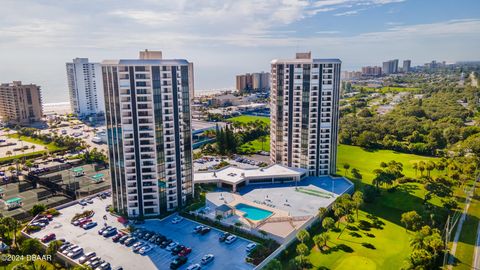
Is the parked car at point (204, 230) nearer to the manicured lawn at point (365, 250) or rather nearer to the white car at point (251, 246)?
the white car at point (251, 246)

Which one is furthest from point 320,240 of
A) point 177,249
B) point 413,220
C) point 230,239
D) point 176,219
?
point 176,219

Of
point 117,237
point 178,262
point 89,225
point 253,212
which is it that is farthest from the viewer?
point 253,212

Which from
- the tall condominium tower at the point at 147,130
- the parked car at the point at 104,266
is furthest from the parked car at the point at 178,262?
A: the tall condominium tower at the point at 147,130

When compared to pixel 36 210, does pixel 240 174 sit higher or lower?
higher

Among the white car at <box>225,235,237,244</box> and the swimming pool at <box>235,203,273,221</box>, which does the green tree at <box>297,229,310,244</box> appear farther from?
the white car at <box>225,235,237,244</box>

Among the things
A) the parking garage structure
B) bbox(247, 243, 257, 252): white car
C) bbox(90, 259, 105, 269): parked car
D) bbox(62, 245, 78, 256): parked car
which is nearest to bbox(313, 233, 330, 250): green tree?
bbox(247, 243, 257, 252): white car

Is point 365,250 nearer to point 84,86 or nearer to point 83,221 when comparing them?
point 83,221

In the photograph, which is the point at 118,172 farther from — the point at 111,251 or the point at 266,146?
the point at 266,146
